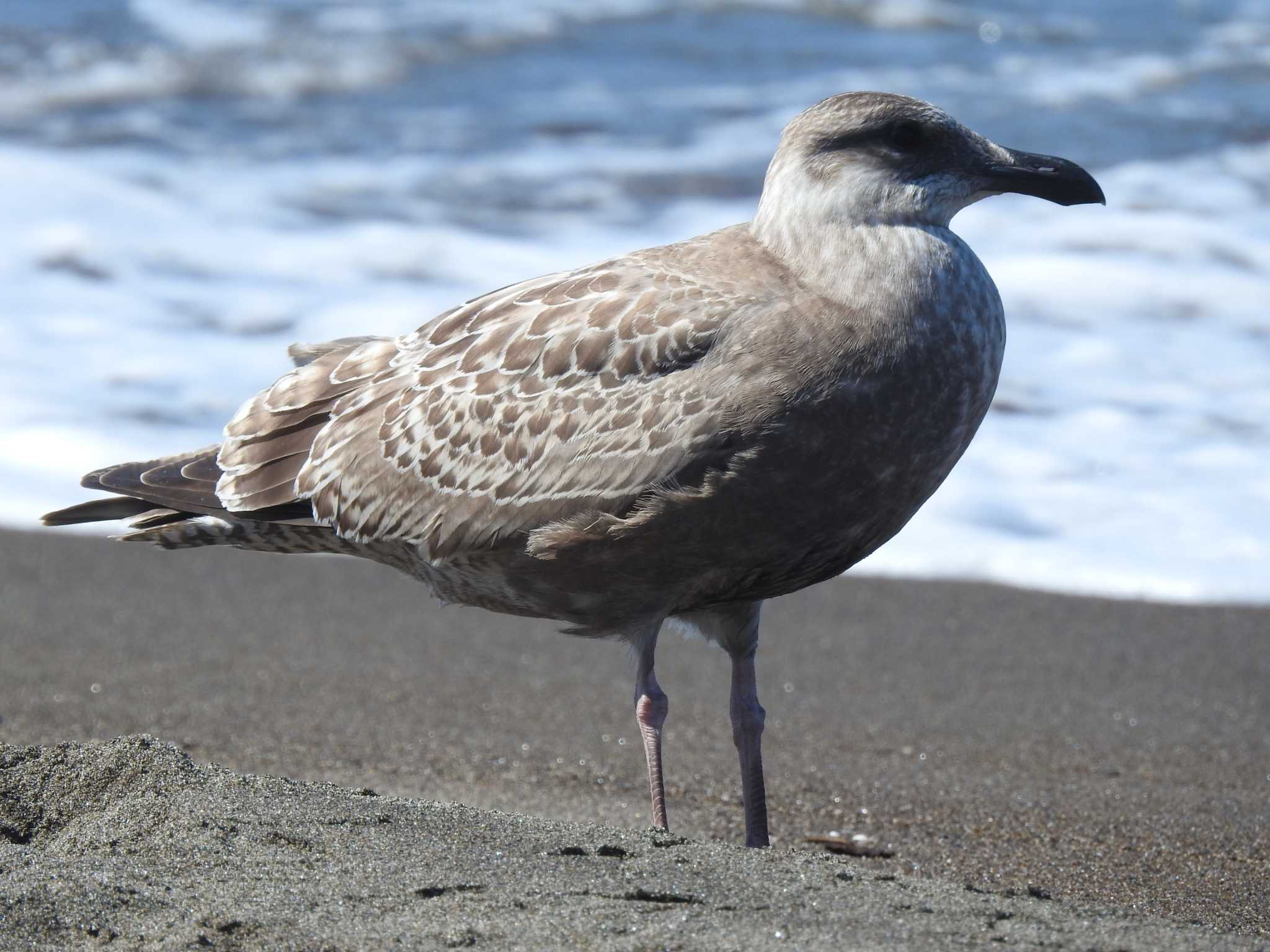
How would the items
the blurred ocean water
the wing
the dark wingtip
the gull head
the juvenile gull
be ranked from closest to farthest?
1. the juvenile gull
2. the wing
3. the gull head
4. the dark wingtip
5. the blurred ocean water

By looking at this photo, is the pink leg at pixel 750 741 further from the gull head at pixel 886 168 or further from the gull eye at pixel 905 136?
the gull eye at pixel 905 136

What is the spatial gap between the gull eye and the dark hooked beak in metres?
0.20

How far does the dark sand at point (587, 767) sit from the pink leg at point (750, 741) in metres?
0.15

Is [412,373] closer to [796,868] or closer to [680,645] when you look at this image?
[796,868]

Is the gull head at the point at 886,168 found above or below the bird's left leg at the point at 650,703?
above

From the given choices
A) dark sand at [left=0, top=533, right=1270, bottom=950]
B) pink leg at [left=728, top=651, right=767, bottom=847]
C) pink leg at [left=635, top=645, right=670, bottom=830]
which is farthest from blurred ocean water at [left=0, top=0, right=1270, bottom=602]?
pink leg at [left=635, top=645, right=670, bottom=830]

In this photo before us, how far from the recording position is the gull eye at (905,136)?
391 cm

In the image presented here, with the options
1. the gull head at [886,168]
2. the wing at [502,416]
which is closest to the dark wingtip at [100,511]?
the wing at [502,416]

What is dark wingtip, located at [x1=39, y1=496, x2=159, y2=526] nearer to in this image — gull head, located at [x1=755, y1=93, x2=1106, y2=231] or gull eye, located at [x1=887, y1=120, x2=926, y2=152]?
gull head, located at [x1=755, y1=93, x2=1106, y2=231]

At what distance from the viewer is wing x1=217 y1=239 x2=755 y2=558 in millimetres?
3709

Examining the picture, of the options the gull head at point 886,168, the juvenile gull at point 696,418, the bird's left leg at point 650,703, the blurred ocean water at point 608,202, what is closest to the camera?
the juvenile gull at point 696,418

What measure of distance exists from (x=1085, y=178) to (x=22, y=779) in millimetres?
3030

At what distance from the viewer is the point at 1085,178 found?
160 inches

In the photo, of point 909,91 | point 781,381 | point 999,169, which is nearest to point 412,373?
point 781,381
